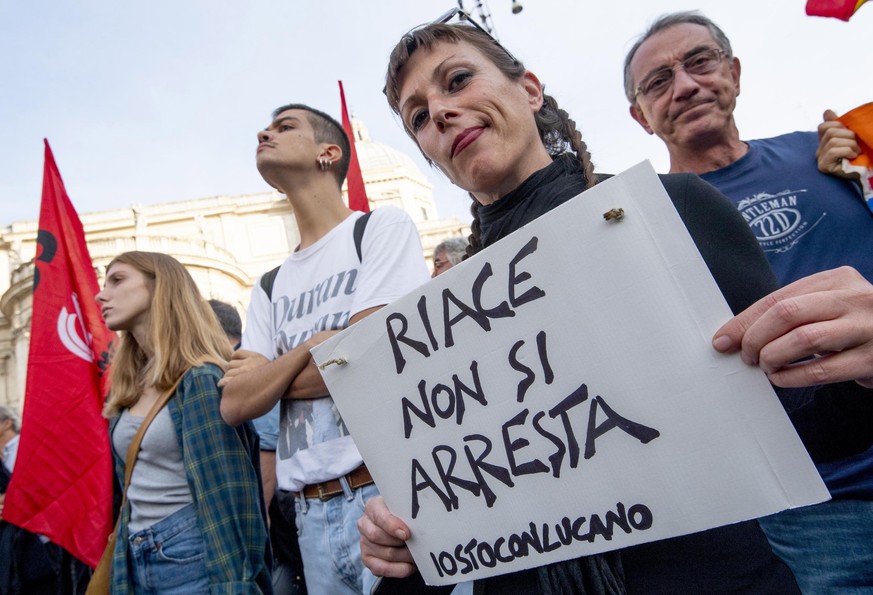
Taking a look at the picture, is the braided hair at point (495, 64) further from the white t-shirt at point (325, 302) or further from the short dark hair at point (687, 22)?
the short dark hair at point (687, 22)

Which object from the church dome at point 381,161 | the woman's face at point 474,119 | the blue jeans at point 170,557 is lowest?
the blue jeans at point 170,557

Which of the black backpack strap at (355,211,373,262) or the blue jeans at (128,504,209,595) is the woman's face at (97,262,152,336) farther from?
the black backpack strap at (355,211,373,262)

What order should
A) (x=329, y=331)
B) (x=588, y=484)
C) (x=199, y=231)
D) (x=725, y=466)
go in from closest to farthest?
1. (x=725, y=466)
2. (x=588, y=484)
3. (x=329, y=331)
4. (x=199, y=231)

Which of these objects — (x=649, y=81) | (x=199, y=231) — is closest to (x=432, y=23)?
(x=649, y=81)

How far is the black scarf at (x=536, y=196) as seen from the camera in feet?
3.68

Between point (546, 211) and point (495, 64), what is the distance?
386 mm

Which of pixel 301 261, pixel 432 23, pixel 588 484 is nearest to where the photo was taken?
pixel 588 484

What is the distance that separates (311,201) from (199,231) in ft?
97.5

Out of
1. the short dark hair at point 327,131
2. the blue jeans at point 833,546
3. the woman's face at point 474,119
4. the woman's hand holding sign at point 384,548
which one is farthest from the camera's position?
the short dark hair at point 327,131

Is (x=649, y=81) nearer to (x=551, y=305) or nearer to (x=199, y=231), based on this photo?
(x=551, y=305)

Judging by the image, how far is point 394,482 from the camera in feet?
3.41

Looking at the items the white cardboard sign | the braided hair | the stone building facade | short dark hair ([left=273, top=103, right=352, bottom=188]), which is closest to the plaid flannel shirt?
short dark hair ([left=273, top=103, right=352, bottom=188])

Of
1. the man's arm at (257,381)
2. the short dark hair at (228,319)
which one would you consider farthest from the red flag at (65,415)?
the man's arm at (257,381)

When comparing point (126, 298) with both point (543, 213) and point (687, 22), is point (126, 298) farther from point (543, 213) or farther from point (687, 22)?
point (687, 22)
